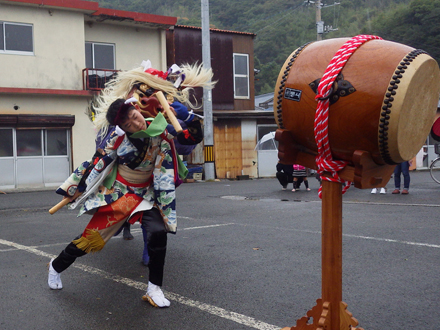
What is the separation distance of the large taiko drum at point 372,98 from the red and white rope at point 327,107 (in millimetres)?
29

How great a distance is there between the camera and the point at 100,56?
20.3 metres

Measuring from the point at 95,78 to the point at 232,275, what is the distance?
16219 mm

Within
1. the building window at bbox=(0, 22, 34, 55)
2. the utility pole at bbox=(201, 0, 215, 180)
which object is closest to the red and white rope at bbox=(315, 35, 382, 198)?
the utility pole at bbox=(201, 0, 215, 180)

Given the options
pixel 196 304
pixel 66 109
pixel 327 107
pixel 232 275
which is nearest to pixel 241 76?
pixel 66 109

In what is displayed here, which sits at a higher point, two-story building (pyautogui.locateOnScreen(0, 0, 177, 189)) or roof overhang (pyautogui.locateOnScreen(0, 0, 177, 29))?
roof overhang (pyautogui.locateOnScreen(0, 0, 177, 29))

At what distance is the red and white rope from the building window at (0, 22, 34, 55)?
17.8m

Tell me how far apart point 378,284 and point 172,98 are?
2423 mm

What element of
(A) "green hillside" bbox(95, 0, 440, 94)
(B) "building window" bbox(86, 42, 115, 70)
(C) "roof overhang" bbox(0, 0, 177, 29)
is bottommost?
(B) "building window" bbox(86, 42, 115, 70)

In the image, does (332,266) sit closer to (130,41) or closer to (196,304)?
(196,304)

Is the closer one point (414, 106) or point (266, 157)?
point (414, 106)

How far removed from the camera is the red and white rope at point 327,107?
7.73 ft

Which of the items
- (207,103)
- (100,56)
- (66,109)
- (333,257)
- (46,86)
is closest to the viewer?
(333,257)

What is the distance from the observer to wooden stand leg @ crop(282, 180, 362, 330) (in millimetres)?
2512

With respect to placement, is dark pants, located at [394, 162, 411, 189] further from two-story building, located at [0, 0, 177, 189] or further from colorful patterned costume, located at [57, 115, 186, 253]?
two-story building, located at [0, 0, 177, 189]
